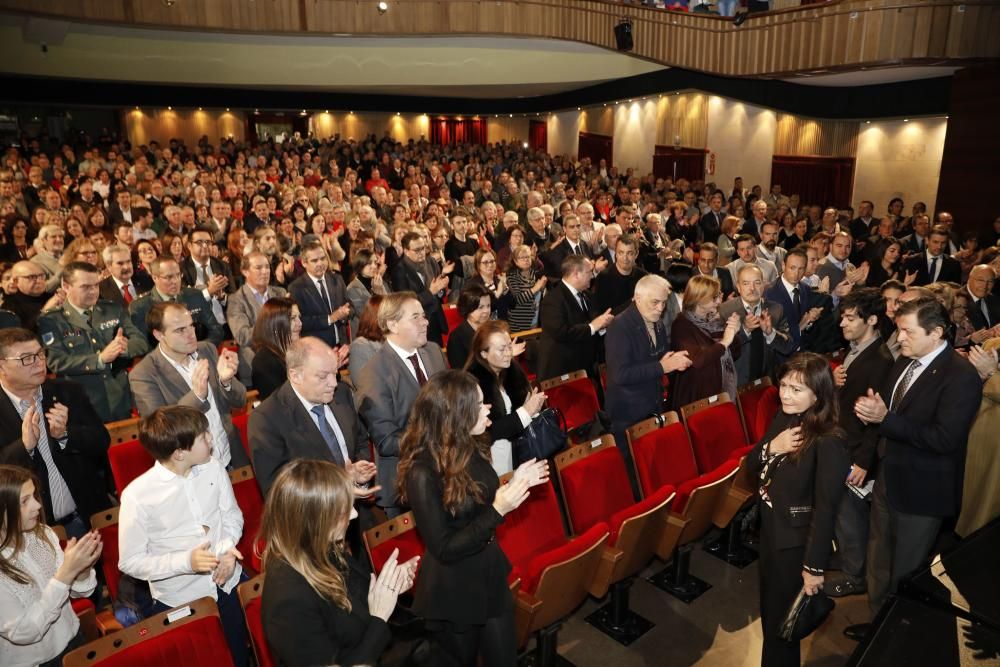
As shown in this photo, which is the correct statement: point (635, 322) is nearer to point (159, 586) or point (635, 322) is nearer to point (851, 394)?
point (851, 394)

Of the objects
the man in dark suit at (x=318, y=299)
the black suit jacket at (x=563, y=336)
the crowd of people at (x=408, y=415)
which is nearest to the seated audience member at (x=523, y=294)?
the crowd of people at (x=408, y=415)

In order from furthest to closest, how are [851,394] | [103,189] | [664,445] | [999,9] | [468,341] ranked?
[103,189], [999,9], [468,341], [664,445], [851,394]

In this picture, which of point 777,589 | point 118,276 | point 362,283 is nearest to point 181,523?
point 777,589

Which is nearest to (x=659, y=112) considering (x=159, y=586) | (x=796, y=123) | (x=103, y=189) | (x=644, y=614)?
(x=796, y=123)

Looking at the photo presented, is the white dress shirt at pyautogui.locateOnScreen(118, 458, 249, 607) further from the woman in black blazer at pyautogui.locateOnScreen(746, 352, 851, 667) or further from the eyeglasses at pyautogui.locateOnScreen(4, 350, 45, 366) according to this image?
the woman in black blazer at pyautogui.locateOnScreen(746, 352, 851, 667)

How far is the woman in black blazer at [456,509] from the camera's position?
2.22 meters

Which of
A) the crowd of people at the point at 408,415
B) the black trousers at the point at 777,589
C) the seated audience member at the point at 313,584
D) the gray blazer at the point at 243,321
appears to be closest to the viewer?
the seated audience member at the point at 313,584

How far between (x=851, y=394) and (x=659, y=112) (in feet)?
44.5

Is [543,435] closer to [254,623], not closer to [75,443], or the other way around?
[254,623]

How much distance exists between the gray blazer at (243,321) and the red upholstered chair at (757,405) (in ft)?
10.6

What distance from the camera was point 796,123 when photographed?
1323cm

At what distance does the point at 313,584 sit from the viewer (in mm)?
1843

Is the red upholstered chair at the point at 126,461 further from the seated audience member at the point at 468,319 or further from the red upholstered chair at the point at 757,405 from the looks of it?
the red upholstered chair at the point at 757,405

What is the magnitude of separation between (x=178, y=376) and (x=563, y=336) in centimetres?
234
